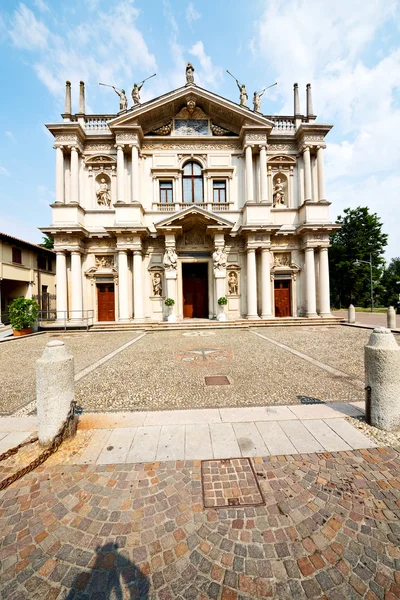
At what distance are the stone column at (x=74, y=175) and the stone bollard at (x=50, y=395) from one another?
58.4ft

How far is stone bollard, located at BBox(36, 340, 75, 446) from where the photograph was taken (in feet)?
10.3

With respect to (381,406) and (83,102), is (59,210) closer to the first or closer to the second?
(83,102)

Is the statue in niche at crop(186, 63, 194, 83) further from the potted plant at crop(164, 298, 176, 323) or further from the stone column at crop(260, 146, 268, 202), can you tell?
the potted plant at crop(164, 298, 176, 323)

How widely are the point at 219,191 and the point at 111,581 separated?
67.4 ft

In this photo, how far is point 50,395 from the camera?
3195mm

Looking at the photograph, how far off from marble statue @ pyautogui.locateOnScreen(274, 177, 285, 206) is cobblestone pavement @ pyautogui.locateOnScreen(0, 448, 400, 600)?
19742 mm

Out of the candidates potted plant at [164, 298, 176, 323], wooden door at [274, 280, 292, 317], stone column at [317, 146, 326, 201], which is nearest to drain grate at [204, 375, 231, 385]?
potted plant at [164, 298, 176, 323]

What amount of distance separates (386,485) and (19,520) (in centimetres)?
344

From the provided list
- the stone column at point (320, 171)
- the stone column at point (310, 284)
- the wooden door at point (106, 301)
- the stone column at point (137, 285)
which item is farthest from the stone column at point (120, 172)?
the stone column at point (320, 171)

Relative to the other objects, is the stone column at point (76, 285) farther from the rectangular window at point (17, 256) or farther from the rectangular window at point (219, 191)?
the rectangular window at point (219, 191)

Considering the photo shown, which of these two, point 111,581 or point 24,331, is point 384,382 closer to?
point 111,581

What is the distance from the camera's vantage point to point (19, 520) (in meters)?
2.13

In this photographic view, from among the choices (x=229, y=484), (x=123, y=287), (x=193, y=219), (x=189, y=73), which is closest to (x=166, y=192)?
(x=193, y=219)

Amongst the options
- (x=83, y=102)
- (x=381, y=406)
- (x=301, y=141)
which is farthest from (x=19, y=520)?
(x=83, y=102)
